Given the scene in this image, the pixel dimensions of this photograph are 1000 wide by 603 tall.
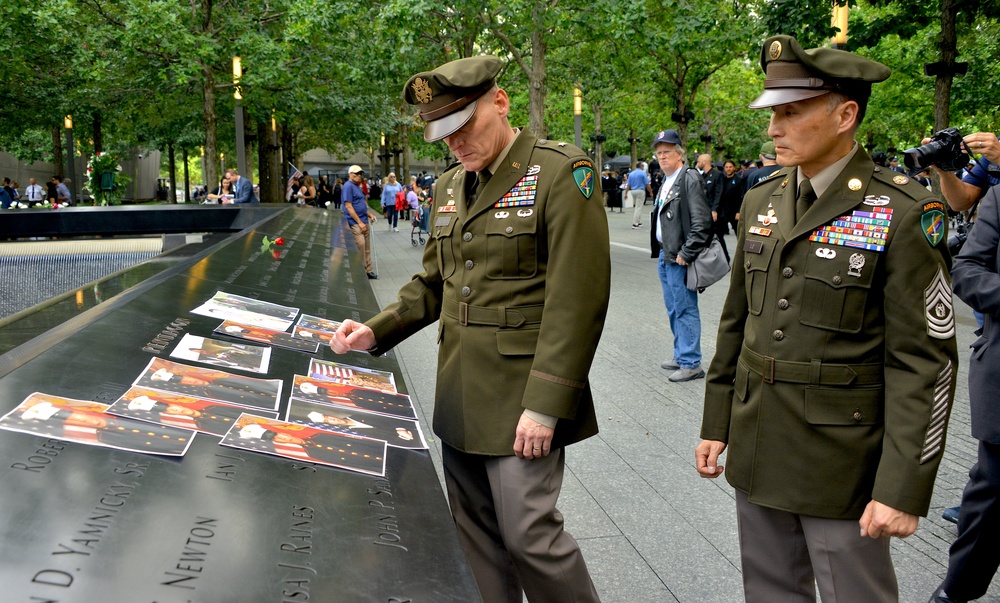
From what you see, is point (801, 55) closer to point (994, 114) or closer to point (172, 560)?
point (172, 560)

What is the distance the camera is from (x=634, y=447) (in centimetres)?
539

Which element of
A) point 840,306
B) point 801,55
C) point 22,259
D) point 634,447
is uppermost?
point 801,55

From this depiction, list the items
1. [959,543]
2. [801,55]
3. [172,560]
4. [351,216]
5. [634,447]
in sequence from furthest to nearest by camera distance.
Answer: [351,216]
[634,447]
[959,543]
[801,55]
[172,560]

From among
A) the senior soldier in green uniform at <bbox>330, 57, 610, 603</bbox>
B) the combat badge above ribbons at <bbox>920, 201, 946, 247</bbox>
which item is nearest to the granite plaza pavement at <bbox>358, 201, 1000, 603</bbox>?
the senior soldier in green uniform at <bbox>330, 57, 610, 603</bbox>

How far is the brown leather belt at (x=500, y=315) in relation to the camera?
2.54 m

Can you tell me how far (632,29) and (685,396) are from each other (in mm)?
11879

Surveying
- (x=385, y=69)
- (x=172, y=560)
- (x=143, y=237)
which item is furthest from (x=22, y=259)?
(x=385, y=69)

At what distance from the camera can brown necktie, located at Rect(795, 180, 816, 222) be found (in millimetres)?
2398

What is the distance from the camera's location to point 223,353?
3061mm

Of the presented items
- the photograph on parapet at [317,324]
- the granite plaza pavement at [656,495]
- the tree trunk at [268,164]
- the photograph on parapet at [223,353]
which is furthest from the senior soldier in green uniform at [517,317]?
the tree trunk at [268,164]

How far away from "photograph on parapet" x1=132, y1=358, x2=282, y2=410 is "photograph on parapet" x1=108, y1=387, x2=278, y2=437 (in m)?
0.06

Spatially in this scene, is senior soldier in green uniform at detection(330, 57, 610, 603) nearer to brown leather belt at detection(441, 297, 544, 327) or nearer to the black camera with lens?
brown leather belt at detection(441, 297, 544, 327)

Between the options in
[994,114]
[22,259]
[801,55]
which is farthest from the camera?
[994,114]

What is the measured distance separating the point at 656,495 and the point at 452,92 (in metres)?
2.80
